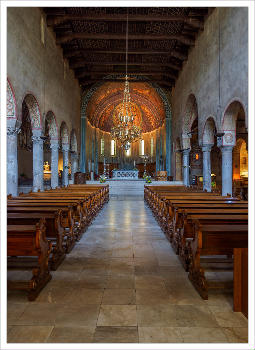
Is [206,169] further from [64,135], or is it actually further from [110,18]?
[64,135]

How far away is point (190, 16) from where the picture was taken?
48.3ft

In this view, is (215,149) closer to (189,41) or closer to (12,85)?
(189,41)

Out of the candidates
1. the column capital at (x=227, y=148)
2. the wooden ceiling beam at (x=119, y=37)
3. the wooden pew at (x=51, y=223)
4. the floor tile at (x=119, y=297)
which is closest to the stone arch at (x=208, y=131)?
the column capital at (x=227, y=148)

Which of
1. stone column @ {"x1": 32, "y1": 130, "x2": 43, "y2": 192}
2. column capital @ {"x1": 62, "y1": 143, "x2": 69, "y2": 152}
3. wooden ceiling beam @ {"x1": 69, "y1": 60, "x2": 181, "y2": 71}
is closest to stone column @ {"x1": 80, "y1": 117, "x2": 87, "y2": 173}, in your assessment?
column capital @ {"x1": 62, "y1": 143, "x2": 69, "y2": 152}

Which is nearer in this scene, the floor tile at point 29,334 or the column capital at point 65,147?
the floor tile at point 29,334

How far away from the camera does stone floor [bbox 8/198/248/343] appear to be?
2.88 metres

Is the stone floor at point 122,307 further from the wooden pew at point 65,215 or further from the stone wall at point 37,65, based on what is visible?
the stone wall at point 37,65

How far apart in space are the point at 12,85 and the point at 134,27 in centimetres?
958

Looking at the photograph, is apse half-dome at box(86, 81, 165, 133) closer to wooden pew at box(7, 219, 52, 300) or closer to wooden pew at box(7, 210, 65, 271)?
wooden pew at box(7, 210, 65, 271)

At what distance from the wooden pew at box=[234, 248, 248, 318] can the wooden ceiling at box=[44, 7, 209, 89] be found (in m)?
14.4

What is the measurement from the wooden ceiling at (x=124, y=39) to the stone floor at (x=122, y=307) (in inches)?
545

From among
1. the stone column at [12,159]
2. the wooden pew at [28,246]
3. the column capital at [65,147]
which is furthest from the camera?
the column capital at [65,147]

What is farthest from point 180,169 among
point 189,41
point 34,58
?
point 34,58

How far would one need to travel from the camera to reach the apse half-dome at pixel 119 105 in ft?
90.4
